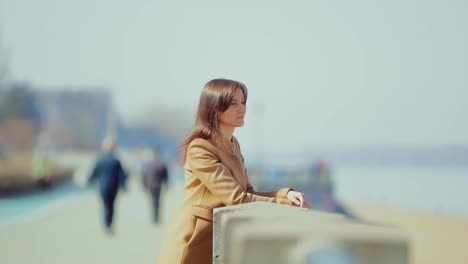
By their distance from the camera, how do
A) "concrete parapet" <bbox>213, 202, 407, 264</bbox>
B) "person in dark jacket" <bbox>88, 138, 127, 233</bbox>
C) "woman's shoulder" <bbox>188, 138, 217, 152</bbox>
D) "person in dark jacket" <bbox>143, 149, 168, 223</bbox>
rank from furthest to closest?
"person in dark jacket" <bbox>143, 149, 168, 223</bbox>
"person in dark jacket" <bbox>88, 138, 127, 233</bbox>
"woman's shoulder" <bbox>188, 138, 217, 152</bbox>
"concrete parapet" <bbox>213, 202, 407, 264</bbox>

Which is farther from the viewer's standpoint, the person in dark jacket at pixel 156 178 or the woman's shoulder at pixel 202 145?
the person in dark jacket at pixel 156 178

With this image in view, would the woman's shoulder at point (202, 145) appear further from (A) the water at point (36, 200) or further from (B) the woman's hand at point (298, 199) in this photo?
(A) the water at point (36, 200)

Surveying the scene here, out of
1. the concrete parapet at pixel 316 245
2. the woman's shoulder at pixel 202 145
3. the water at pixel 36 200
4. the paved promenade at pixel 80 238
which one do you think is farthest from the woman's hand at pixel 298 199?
the water at pixel 36 200

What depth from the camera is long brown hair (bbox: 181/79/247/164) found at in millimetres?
2746

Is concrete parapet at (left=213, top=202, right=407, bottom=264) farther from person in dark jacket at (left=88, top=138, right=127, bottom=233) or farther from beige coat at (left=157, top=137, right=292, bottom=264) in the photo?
person in dark jacket at (left=88, top=138, right=127, bottom=233)

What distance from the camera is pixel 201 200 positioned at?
263 cm

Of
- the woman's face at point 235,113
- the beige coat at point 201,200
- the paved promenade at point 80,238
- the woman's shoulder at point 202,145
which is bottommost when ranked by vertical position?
the paved promenade at point 80,238

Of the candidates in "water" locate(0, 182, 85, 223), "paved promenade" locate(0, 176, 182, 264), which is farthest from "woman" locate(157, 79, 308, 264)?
"water" locate(0, 182, 85, 223)

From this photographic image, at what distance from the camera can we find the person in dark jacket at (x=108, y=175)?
448 inches

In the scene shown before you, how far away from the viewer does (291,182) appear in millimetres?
20422

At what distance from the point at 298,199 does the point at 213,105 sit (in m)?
0.42

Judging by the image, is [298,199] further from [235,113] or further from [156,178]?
[156,178]

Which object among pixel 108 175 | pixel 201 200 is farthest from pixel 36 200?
pixel 201 200

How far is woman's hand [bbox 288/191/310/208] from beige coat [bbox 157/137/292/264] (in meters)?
0.02
